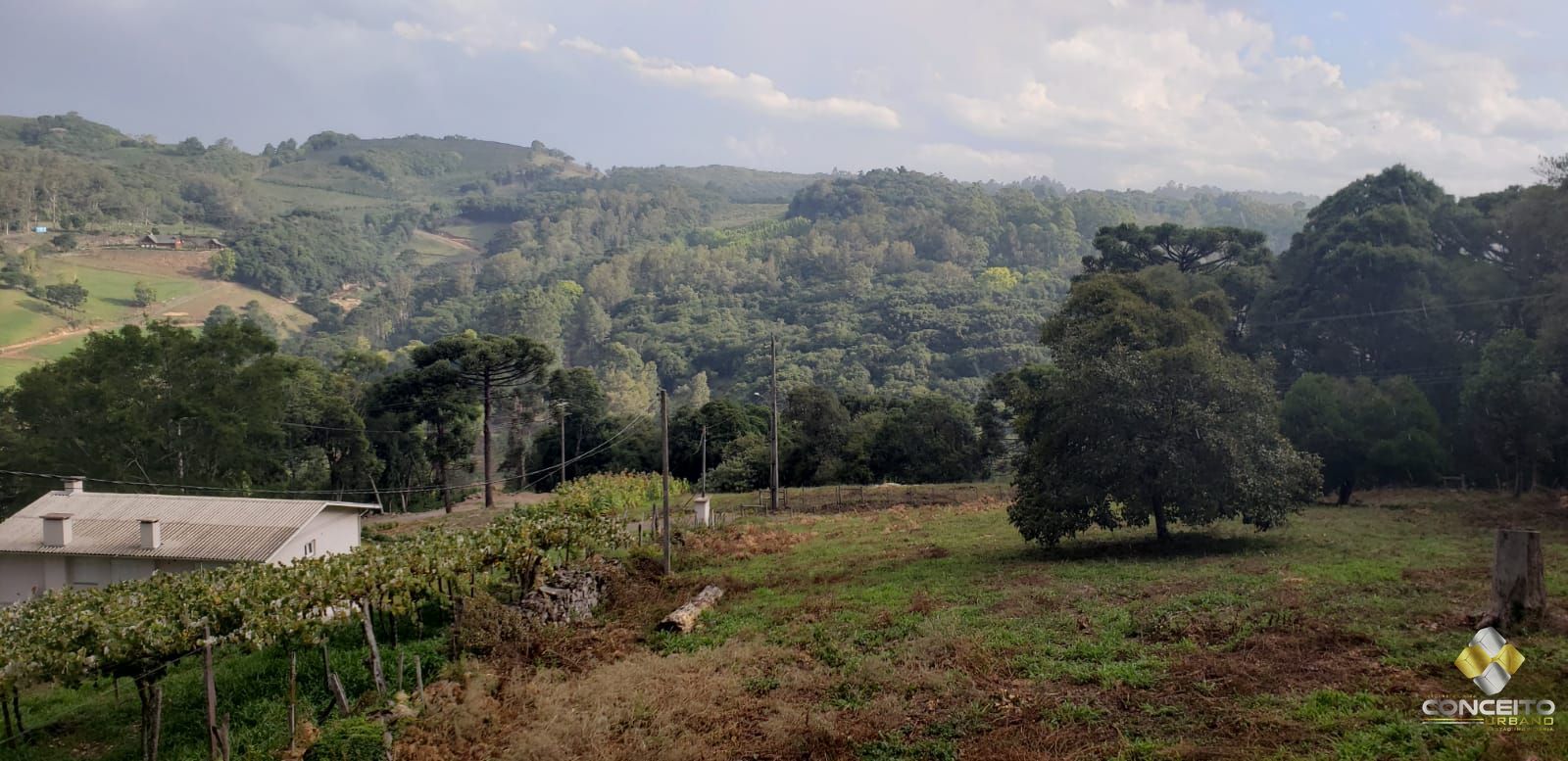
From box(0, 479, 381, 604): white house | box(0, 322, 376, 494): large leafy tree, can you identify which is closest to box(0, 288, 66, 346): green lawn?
box(0, 322, 376, 494): large leafy tree

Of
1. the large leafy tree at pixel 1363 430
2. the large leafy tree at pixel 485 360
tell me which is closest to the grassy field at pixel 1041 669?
the large leafy tree at pixel 1363 430

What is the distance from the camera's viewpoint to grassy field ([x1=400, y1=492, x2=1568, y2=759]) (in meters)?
9.73

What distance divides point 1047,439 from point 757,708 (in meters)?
12.4

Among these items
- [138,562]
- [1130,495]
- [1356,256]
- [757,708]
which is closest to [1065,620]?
[757,708]

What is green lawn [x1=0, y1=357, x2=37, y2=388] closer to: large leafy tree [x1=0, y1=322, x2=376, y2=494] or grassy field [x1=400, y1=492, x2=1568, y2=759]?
large leafy tree [x1=0, y1=322, x2=376, y2=494]

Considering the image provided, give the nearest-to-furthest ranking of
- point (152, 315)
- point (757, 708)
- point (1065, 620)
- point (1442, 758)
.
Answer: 1. point (1442, 758)
2. point (757, 708)
3. point (1065, 620)
4. point (152, 315)

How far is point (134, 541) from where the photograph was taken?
78.3 ft

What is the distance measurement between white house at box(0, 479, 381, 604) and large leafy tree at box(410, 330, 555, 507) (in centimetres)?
2066

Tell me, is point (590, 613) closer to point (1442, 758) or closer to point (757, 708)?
point (757, 708)

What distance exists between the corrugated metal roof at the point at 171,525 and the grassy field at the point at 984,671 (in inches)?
235

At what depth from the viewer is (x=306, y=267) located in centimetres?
14650

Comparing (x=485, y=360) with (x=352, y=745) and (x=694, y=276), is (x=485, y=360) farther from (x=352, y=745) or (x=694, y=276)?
(x=694, y=276)

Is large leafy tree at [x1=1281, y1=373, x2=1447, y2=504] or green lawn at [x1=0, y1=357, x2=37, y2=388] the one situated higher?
large leafy tree at [x1=1281, y1=373, x2=1447, y2=504]

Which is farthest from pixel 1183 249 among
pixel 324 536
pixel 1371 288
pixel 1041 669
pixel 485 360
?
pixel 1041 669
